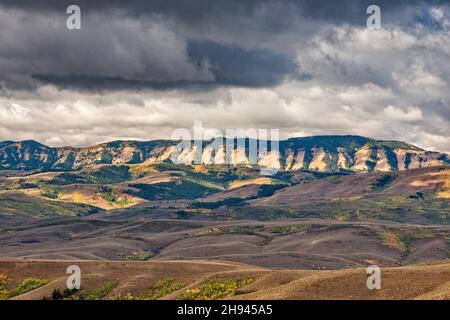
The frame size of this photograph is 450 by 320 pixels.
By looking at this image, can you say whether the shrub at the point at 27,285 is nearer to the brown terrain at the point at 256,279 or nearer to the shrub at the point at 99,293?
the brown terrain at the point at 256,279

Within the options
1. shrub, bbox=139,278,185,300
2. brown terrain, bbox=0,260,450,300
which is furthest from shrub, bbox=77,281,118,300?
shrub, bbox=139,278,185,300

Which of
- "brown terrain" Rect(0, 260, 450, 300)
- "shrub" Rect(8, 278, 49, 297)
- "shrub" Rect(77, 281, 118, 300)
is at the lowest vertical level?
"shrub" Rect(8, 278, 49, 297)

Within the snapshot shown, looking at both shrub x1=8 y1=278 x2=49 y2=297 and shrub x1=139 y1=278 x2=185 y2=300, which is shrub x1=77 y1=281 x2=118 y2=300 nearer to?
shrub x1=139 y1=278 x2=185 y2=300

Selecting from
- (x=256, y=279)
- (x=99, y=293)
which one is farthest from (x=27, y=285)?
(x=256, y=279)

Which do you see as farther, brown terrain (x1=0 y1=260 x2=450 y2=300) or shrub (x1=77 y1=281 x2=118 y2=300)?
shrub (x1=77 y1=281 x2=118 y2=300)

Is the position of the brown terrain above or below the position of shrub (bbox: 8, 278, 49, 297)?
above

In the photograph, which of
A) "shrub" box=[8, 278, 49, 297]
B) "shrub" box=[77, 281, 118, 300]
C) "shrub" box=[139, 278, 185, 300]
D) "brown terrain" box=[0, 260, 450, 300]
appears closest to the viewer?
"brown terrain" box=[0, 260, 450, 300]

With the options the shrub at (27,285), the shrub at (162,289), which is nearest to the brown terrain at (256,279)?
the shrub at (162,289)

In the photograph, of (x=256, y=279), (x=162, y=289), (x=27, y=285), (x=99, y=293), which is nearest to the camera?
(x=256, y=279)

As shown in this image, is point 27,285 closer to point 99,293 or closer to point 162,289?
point 99,293

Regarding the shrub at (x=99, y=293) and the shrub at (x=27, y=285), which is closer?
the shrub at (x=99, y=293)

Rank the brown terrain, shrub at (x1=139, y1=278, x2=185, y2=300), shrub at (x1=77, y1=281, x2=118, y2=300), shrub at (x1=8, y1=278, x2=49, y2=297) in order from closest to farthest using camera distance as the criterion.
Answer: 1. the brown terrain
2. shrub at (x1=139, y1=278, x2=185, y2=300)
3. shrub at (x1=77, y1=281, x2=118, y2=300)
4. shrub at (x1=8, y1=278, x2=49, y2=297)

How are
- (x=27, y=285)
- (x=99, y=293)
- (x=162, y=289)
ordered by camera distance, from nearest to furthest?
1. (x=99, y=293)
2. (x=162, y=289)
3. (x=27, y=285)
